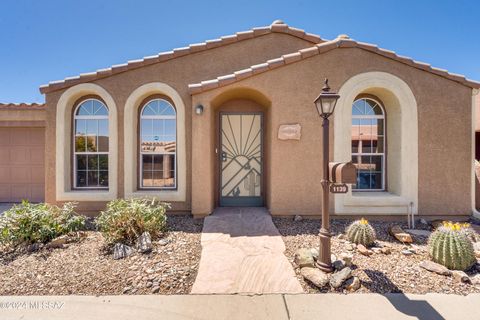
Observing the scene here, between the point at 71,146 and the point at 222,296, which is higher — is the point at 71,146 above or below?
above

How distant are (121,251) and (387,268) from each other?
4.63 metres

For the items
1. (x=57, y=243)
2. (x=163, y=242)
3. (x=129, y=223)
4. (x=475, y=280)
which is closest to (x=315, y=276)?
(x=475, y=280)

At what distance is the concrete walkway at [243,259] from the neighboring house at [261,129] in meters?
0.80

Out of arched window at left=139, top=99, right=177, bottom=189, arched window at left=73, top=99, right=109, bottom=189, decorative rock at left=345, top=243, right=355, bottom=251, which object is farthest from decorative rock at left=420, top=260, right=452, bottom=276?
arched window at left=73, top=99, right=109, bottom=189

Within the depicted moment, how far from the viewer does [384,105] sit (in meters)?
6.57

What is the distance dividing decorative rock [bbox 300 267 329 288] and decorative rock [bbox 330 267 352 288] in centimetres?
9

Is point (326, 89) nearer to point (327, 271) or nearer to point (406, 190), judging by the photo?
point (327, 271)

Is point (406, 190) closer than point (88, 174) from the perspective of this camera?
Yes

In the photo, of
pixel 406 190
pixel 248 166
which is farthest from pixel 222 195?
pixel 406 190

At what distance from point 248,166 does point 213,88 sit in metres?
2.49

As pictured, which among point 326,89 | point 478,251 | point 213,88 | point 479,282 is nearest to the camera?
point 479,282

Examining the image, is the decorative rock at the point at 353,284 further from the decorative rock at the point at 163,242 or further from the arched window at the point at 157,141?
the arched window at the point at 157,141

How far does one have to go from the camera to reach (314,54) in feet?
19.4

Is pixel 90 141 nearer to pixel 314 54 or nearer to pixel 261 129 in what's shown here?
pixel 261 129
